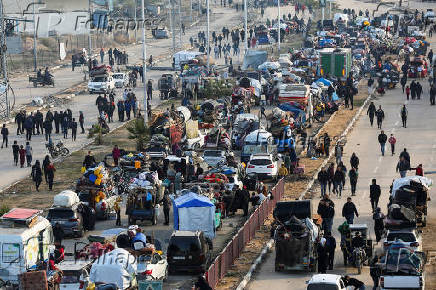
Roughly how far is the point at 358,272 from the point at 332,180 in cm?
1073

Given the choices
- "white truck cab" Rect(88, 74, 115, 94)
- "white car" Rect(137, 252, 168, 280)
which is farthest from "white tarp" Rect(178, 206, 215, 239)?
"white truck cab" Rect(88, 74, 115, 94)

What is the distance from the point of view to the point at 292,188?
144 feet

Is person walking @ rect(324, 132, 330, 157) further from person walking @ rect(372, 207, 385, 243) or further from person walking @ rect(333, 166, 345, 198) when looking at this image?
person walking @ rect(372, 207, 385, 243)

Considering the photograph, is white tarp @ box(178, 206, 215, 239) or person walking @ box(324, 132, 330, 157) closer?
white tarp @ box(178, 206, 215, 239)

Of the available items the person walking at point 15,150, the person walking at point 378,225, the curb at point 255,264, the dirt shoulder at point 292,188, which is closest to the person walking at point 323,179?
the dirt shoulder at point 292,188

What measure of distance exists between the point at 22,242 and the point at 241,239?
689 centimetres

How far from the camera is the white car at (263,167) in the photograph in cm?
4505

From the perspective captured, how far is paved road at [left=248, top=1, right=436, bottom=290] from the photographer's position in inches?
1238

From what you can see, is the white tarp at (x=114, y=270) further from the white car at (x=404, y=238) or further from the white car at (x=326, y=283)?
the white car at (x=404, y=238)

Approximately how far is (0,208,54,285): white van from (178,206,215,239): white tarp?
4330 mm

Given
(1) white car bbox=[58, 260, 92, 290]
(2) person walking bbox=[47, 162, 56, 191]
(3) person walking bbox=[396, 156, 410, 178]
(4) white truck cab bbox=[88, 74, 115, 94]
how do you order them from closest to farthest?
(1) white car bbox=[58, 260, 92, 290] → (3) person walking bbox=[396, 156, 410, 178] → (2) person walking bbox=[47, 162, 56, 191] → (4) white truck cab bbox=[88, 74, 115, 94]

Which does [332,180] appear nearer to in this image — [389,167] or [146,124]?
[389,167]

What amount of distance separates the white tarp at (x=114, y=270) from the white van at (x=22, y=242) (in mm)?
3223

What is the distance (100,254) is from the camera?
30500mm
